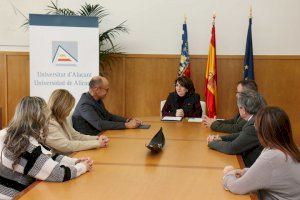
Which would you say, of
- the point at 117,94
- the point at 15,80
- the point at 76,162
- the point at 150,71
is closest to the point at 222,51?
the point at 150,71

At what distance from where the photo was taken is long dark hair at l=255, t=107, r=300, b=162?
195 cm

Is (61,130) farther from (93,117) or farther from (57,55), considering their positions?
(57,55)

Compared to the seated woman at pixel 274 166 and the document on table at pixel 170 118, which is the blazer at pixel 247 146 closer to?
the seated woman at pixel 274 166

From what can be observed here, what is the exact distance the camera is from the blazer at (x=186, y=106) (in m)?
4.79

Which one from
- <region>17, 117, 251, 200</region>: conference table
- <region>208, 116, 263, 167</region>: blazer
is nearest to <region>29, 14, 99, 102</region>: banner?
<region>17, 117, 251, 200</region>: conference table

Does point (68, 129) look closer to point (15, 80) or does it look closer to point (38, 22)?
point (38, 22)

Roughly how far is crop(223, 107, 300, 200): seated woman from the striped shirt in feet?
3.04

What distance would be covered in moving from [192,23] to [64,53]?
2.14 m

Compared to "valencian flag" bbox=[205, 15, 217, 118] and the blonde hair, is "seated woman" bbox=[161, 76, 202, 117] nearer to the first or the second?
"valencian flag" bbox=[205, 15, 217, 118]

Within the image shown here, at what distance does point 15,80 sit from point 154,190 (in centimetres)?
500

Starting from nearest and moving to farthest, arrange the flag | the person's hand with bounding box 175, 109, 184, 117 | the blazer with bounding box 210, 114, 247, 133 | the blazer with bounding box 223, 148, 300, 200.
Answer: the blazer with bounding box 223, 148, 300, 200 → the blazer with bounding box 210, 114, 247, 133 → the person's hand with bounding box 175, 109, 184, 117 → the flag

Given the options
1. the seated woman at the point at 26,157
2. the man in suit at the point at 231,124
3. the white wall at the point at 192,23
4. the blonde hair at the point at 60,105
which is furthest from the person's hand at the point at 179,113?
the seated woman at the point at 26,157

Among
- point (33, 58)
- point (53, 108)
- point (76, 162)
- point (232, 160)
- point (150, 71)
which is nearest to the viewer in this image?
point (76, 162)

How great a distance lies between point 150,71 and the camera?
6.19 m
